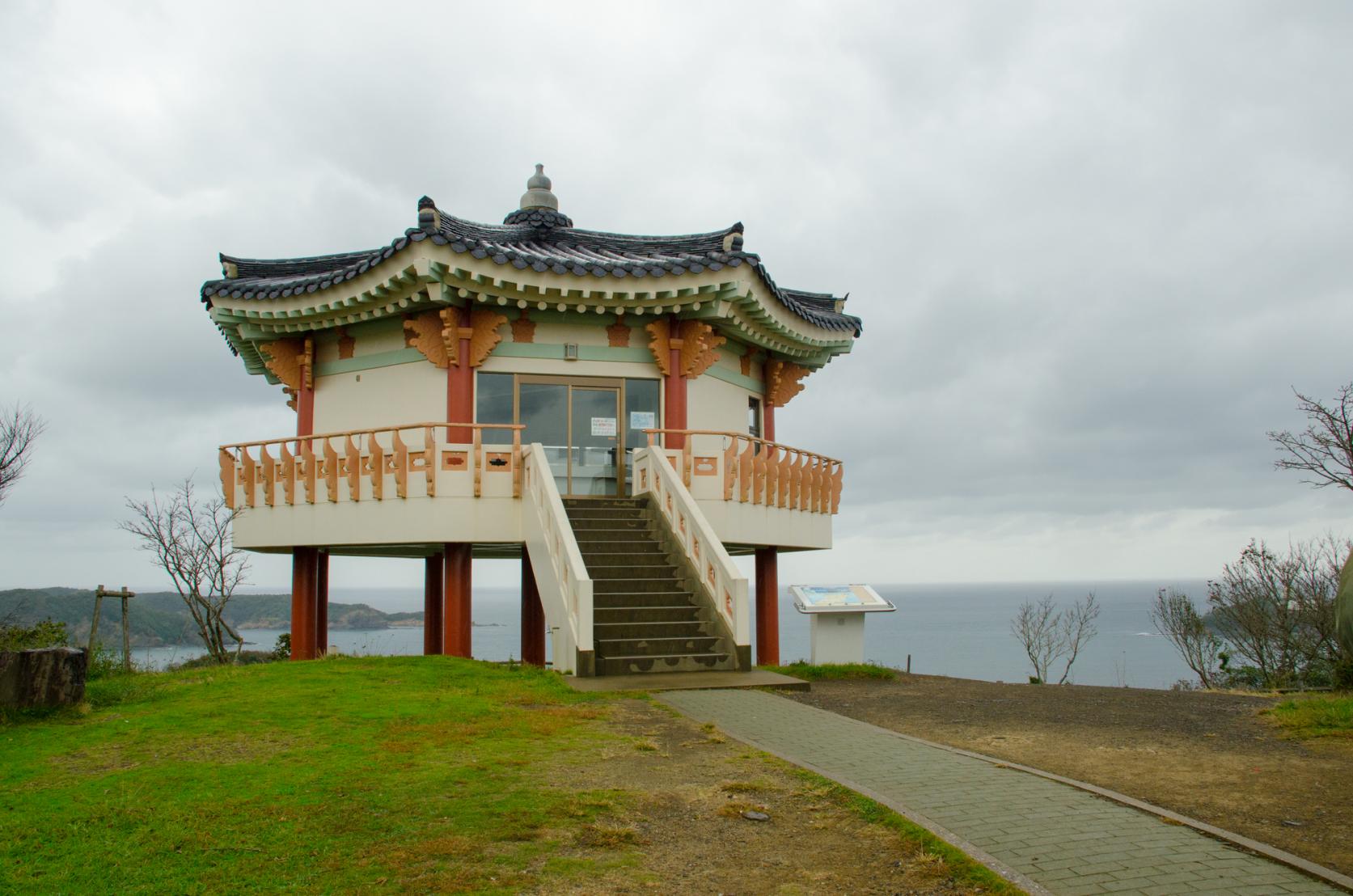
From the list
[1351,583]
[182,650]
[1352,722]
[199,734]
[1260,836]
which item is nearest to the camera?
[1260,836]

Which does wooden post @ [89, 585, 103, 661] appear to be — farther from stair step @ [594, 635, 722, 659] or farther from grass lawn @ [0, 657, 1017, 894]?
stair step @ [594, 635, 722, 659]

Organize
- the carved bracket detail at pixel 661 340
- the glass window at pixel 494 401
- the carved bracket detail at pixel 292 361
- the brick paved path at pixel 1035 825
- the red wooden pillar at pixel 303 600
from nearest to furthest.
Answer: the brick paved path at pixel 1035 825, the glass window at pixel 494 401, the carved bracket detail at pixel 661 340, the red wooden pillar at pixel 303 600, the carved bracket detail at pixel 292 361

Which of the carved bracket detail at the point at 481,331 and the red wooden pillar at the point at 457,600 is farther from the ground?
the carved bracket detail at the point at 481,331

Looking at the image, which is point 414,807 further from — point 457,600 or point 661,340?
point 661,340

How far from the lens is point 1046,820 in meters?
5.82

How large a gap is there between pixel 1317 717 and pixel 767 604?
10.2 metres

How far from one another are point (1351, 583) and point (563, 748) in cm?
630

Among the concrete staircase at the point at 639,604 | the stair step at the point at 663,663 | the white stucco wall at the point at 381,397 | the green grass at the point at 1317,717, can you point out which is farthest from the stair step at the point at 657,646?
the white stucco wall at the point at 381,397

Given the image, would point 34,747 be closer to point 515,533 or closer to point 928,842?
point 928,842

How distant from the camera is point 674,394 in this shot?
17.1 metres

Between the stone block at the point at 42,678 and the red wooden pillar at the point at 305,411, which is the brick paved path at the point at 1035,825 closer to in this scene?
the stone block at the point at 42,678

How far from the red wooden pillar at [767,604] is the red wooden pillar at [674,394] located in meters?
3.21

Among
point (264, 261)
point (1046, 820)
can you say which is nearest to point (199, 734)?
point (1046, 820)

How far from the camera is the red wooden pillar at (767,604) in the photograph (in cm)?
1819
